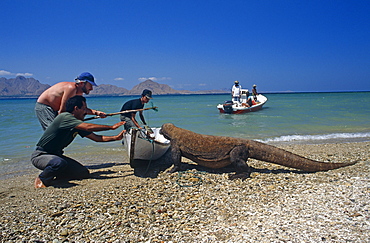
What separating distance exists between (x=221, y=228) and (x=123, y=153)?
763 centimetres

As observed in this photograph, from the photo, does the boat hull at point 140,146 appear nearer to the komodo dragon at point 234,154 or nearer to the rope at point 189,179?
the komodo dragon at point 234,154

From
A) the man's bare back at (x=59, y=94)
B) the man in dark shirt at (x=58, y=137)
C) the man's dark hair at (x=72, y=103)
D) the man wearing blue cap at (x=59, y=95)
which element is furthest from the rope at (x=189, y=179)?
the man's bare back at (x=59, y=94)

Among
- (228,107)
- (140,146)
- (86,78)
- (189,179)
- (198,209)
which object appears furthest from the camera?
(228,107)

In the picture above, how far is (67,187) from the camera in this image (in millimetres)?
5816

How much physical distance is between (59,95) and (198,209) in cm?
429

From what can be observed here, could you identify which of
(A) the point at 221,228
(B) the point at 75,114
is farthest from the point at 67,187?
(A) the point at 221,228

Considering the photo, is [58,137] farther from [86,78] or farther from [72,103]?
[86,78]

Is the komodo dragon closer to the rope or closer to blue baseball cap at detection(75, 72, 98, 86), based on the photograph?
the rope

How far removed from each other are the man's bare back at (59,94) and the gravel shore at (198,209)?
6.27 feet

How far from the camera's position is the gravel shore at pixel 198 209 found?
367cm

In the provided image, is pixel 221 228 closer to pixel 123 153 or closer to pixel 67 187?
pixel 67 187

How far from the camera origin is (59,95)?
6.50 metres

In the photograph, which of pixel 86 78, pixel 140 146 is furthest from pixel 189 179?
pixel 86 78

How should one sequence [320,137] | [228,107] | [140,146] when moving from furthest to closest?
[228,107], [320,137], [140,146]
